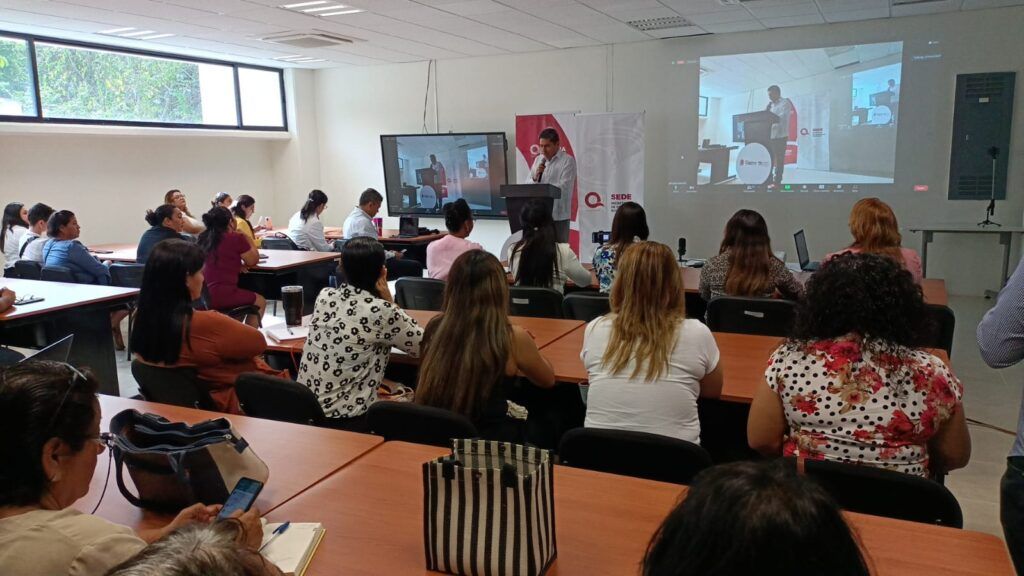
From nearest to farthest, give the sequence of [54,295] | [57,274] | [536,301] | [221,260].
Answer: [536,301] < [54,295] < [57,274] < [221,260]

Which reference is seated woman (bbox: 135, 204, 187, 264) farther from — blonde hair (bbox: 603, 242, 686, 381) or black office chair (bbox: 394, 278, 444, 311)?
blonde hair (bbox: 603, 242, 686, 381)

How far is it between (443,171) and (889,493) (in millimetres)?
8456

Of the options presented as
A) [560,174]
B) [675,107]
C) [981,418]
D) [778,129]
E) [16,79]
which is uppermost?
[16,79]

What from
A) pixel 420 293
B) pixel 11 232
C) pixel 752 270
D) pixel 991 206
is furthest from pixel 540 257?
pixel 991 206

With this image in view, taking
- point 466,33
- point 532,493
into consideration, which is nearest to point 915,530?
point 532,493

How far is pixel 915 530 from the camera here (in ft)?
4.64

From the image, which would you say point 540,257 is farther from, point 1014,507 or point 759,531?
point 759,531

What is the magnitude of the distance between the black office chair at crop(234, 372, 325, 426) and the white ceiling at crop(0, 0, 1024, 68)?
14.8ft

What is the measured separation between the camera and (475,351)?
2.31 metres

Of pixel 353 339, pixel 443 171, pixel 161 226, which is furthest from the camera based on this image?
pixel 443 171

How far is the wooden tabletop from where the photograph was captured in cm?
399

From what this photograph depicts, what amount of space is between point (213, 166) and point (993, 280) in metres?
9.51

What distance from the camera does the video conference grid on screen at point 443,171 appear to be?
9.24 metres

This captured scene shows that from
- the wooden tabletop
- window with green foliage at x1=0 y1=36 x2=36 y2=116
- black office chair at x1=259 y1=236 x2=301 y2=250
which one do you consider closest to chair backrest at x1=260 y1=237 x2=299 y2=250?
black office chair at x1=259 y1=236 x2=301 y2=250
